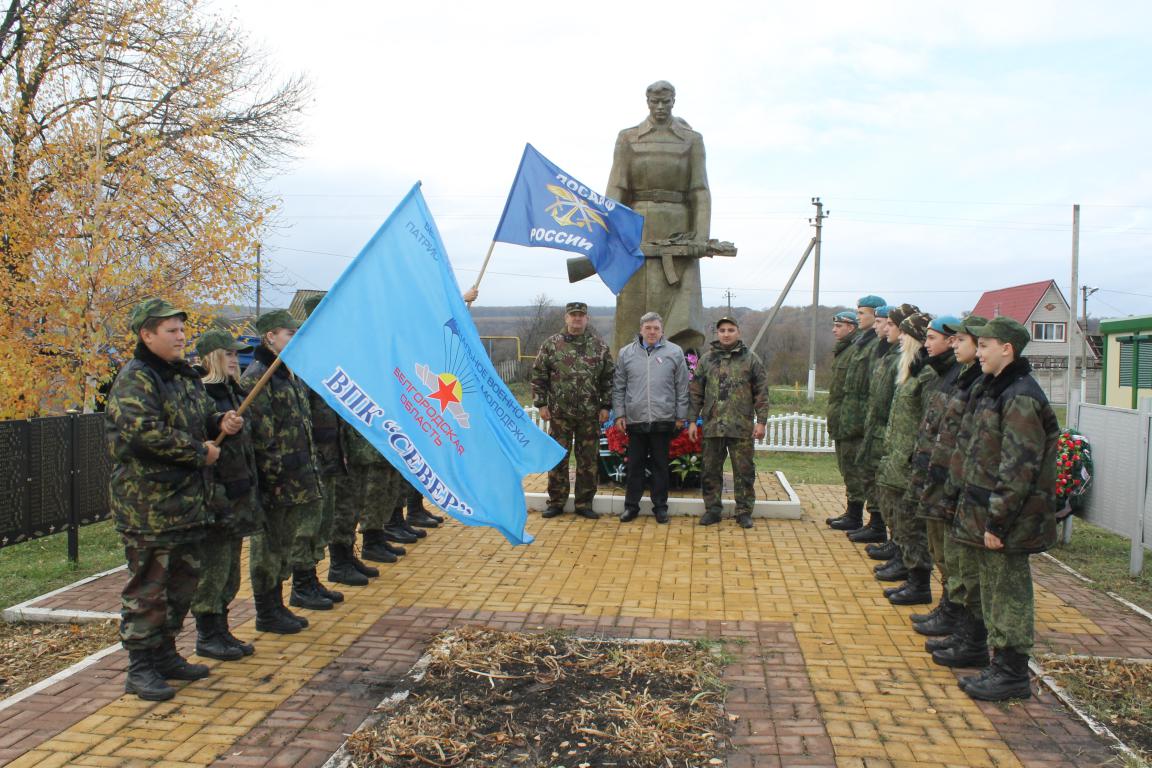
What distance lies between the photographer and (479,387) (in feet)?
13.4

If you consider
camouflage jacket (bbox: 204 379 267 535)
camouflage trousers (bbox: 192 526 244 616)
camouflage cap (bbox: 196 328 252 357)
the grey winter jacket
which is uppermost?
camouflage cap (bbox: 196 328 252 357)

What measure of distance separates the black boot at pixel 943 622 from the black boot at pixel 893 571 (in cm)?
110

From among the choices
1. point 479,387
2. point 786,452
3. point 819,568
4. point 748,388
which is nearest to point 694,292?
point 748,388

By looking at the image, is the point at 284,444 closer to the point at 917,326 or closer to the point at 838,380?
the point at 917,326

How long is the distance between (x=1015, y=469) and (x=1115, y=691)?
1299mm

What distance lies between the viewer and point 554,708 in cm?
386

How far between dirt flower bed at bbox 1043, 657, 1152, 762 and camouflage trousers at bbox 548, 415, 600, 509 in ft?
14.7

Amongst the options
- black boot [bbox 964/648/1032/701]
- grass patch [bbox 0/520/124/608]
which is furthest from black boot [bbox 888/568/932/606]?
grass patch [bbox 0/520/124/608]

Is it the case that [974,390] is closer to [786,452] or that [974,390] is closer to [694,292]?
[694,292]

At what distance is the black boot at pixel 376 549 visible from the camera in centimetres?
670

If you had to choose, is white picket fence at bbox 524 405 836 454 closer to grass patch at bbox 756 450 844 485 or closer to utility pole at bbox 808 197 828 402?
grass patch at bbox 756 450 844 485

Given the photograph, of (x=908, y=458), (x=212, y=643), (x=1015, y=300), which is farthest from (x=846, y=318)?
(x=1015, y=300)

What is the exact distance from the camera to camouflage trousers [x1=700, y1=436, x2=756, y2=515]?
26.3ft

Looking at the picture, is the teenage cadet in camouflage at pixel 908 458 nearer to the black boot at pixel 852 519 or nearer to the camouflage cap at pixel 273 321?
the black boot at pixel 852 519
